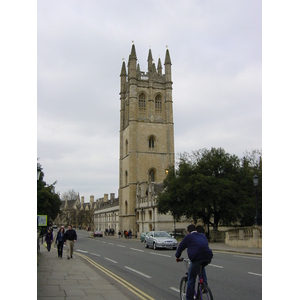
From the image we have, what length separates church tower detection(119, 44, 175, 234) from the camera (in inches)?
2908

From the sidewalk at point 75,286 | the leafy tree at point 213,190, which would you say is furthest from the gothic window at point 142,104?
the sidewalk at point 75,286

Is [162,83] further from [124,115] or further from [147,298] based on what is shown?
[147,298]

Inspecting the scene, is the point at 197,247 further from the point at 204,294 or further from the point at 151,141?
the point at 151,141

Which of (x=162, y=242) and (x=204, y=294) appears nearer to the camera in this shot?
(x=204, y=294)

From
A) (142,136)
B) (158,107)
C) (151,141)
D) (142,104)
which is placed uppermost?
(142,104)

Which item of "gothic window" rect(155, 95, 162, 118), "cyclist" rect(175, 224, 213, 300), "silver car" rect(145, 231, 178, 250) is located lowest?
"silver car" rect(145, 231, 178, 250)

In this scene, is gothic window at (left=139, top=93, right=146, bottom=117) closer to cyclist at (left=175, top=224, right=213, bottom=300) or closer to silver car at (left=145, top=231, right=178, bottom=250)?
silver car at (left=145, top=231, right=178, bottom=250)

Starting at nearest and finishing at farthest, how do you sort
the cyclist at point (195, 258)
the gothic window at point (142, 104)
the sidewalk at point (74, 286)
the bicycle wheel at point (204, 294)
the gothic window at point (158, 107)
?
1. the bicycle wheel at point (204, 294)
2. the cyclist at point (195, 258)
3. the sidewalk at point (74, 286)
4. the gothic window at point (142, 104)
5. the gothic window at point (158, 107)

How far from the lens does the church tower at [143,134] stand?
7388 cm

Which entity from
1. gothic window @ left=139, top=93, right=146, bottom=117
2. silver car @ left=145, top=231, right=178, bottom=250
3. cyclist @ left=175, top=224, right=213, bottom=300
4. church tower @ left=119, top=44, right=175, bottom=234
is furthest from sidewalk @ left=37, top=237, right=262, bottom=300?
gothic window @ left=139, top=93, right=146, bottom=117

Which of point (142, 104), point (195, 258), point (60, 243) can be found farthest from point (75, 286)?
point (142, 104)

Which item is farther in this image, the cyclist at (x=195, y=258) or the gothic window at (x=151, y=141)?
the gothic window at (x=151, y=141)

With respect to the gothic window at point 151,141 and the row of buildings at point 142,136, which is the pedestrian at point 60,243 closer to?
the row of buildings at point 142,136

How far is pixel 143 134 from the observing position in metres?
76.2
